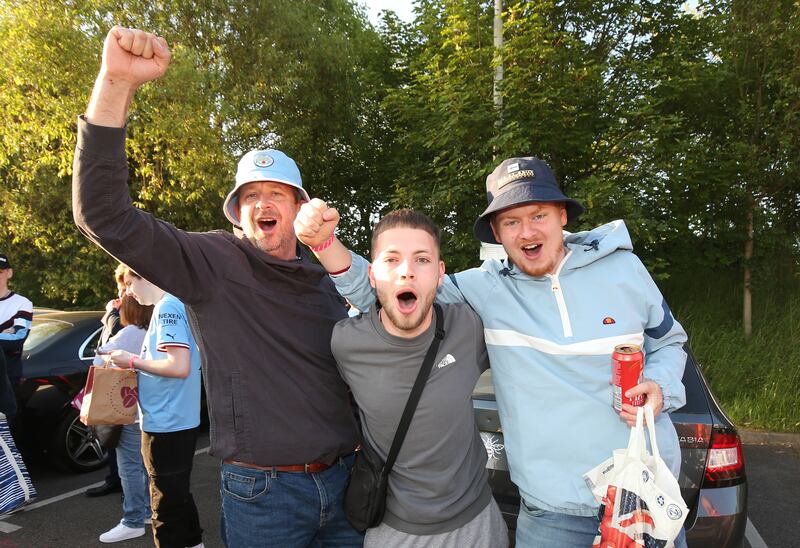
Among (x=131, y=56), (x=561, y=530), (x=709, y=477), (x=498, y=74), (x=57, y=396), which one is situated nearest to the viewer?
(x=131, y=56)

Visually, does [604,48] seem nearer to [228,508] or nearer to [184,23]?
[184,23]

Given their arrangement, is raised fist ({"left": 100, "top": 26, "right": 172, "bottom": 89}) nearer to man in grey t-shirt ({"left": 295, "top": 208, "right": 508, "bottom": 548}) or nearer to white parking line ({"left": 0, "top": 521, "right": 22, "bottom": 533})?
man in grey t-shirt ({"left": 295, "top": 208, "right": 508, "bottom": 548})

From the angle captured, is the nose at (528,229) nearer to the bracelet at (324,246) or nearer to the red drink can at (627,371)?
the red drink can at (627,371)

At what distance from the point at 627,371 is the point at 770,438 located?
6080 millimetres

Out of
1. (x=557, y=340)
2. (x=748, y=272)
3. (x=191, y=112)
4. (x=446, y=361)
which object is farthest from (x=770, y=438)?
(x=191, y=112)

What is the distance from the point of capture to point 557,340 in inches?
77.2

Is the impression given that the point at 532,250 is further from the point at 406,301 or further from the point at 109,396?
the point at 109,396

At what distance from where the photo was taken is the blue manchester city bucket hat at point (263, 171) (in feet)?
7.01

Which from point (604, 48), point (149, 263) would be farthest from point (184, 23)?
point (149, 263)

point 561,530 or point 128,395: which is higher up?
point 128,395

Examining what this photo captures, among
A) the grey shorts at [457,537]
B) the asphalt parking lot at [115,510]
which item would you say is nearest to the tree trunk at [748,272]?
the asphalt parking lot at [115,510]

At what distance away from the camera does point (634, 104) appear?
26.9 ft

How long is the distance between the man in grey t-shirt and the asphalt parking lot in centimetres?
279

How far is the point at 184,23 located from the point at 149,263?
36.9 feet
